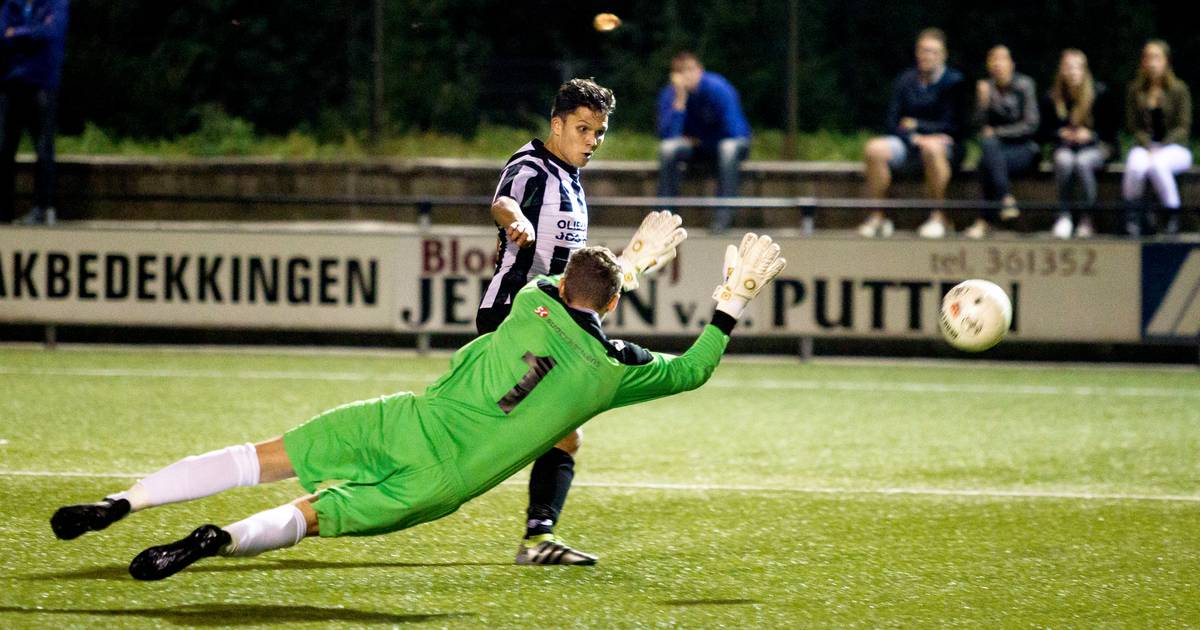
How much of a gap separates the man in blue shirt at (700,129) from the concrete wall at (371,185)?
57cm

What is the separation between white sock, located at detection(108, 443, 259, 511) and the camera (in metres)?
5.22

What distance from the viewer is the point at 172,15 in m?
25.3

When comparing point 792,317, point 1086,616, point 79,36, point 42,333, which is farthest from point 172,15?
point 1086,616

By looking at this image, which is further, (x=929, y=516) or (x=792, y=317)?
(x=792, y=317)

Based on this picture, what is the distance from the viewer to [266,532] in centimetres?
510

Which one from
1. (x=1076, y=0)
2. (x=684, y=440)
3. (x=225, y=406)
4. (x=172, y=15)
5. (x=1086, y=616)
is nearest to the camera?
(x=1086, y=616)

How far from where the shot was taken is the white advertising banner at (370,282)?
1335 cm

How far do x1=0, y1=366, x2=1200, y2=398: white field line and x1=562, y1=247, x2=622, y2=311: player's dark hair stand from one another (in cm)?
662

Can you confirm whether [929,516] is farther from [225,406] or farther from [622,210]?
[622,210]

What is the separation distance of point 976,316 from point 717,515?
1.52 metres

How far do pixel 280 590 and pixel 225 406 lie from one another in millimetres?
5080

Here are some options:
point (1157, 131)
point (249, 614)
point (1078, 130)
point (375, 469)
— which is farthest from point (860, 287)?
point (249, 614)

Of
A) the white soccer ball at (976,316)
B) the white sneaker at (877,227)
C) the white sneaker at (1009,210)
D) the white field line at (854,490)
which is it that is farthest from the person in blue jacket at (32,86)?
the white soccer ball at (976,316)

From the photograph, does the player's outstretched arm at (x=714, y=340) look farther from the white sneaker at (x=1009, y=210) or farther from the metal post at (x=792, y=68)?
the metal post at (x=792, y=68)
